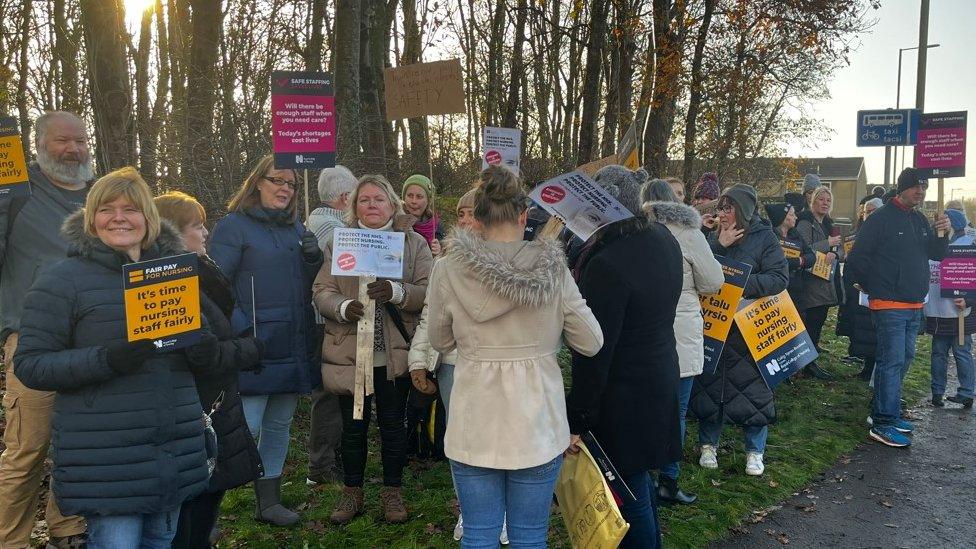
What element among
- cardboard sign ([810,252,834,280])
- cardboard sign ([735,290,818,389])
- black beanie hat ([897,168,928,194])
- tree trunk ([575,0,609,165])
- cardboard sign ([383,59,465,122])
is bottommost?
cardboard sign ([735,290,818,389])

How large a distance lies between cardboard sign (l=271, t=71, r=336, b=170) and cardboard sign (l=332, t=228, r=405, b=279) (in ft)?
3.87

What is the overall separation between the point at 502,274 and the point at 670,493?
2991 mm

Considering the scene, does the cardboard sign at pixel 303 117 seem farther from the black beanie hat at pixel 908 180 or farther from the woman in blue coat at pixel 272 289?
the black beanie hat at pixel 908 180

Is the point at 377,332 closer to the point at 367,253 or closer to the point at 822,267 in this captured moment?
the point at 367,253

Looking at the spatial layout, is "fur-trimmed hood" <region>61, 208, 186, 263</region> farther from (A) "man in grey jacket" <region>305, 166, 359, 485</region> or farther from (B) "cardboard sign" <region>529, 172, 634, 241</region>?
(A) "man in grey jacket" <region>305, 166, 359, 485</region>

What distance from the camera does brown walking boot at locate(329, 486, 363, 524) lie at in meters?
4.65

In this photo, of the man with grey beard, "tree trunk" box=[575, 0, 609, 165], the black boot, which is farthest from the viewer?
"tree trunk" box=[575, 0, 609, 165]

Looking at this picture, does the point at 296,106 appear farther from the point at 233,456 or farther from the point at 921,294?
the point at 921,294

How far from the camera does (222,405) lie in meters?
3.26

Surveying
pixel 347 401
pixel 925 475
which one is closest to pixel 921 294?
pixel 925 475

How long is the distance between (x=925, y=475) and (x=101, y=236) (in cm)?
609

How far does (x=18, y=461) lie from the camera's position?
3.76 m

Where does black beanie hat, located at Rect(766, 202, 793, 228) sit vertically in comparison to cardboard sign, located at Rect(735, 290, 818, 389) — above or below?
above

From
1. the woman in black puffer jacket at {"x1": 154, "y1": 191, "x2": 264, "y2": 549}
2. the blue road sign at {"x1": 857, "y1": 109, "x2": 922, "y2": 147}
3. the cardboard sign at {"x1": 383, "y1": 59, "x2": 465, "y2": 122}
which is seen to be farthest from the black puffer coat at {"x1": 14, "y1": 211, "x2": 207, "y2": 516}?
the blue road sign at {"x1": 857, "y1": 109, "x2": 922, "y2": 147}
